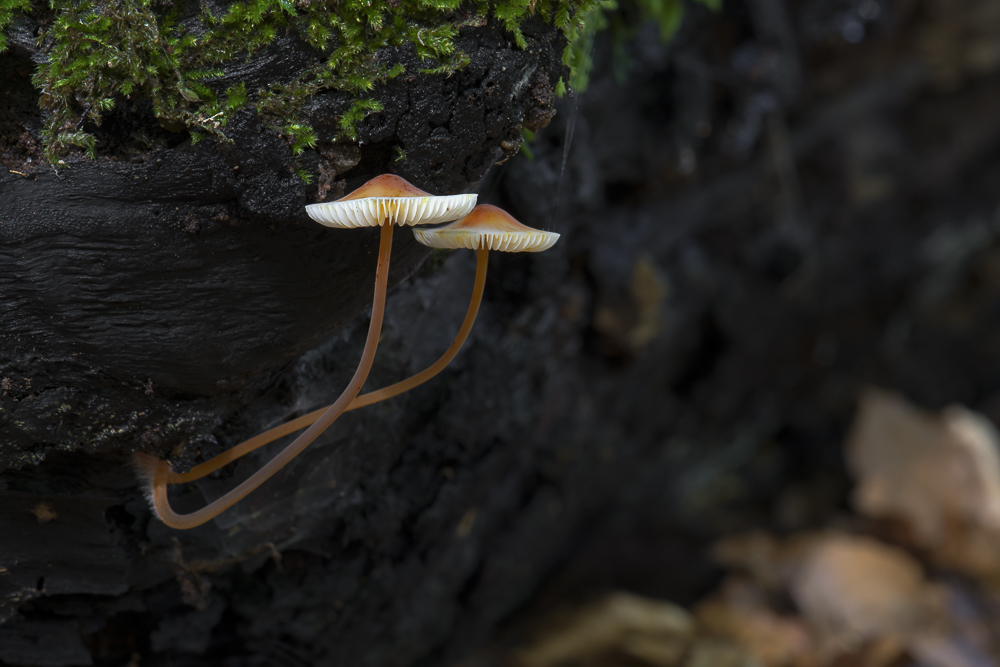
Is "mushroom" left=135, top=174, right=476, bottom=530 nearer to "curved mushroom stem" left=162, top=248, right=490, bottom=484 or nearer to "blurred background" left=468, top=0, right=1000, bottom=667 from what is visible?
"curved mushroom stem" left=162, top=248, right=490, bottom=484

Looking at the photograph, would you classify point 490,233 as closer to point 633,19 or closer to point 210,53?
point 210,53

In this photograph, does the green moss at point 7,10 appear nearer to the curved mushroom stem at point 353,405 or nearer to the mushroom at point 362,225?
the mushroom at point 362,225

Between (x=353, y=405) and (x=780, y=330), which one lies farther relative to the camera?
(x=780, y=330)

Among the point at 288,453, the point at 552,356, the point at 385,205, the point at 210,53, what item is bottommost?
the point at 288,453

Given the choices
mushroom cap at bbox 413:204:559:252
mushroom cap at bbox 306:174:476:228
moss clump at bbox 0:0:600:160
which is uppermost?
moss clump at bbox 0:0:600:160

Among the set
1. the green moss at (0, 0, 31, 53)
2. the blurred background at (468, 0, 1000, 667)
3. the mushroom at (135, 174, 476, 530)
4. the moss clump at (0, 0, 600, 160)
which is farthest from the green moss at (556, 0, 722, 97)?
the green moss at (0, 0, 31, 53)

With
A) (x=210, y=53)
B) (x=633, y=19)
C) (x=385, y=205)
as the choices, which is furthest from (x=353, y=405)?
(x=633, y=19)
